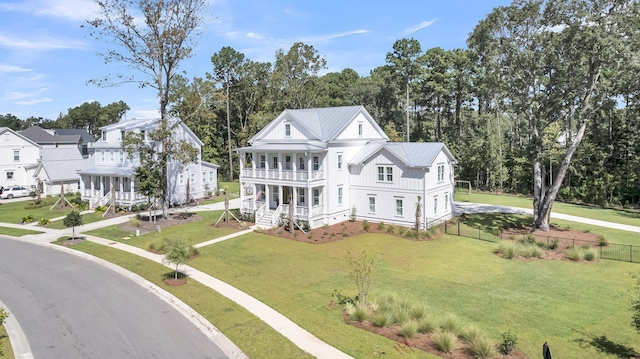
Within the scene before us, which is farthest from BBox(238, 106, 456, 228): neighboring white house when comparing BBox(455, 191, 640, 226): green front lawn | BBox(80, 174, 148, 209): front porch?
BBox(455, 191, 640, 226): green front lawn

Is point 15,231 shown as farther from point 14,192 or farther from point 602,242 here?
point 602,242

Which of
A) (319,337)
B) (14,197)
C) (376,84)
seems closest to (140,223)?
(319,337)

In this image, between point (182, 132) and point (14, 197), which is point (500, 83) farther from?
point (14, 197)

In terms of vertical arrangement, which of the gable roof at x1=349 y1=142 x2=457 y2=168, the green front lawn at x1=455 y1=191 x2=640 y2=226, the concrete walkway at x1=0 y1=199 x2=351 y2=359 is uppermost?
the gable roof at x1=349 y1=142 x2=457 y2=168

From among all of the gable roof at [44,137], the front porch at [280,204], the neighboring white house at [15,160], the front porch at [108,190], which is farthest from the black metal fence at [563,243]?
the gable roof at [44,137]

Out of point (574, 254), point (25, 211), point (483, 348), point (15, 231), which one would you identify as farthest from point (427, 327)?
point (25, 211)

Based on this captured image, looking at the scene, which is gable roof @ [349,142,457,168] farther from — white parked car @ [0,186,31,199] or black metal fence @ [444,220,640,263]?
white parked car @ [0,186,31,199]

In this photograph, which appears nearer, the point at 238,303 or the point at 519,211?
the point at 238,303
